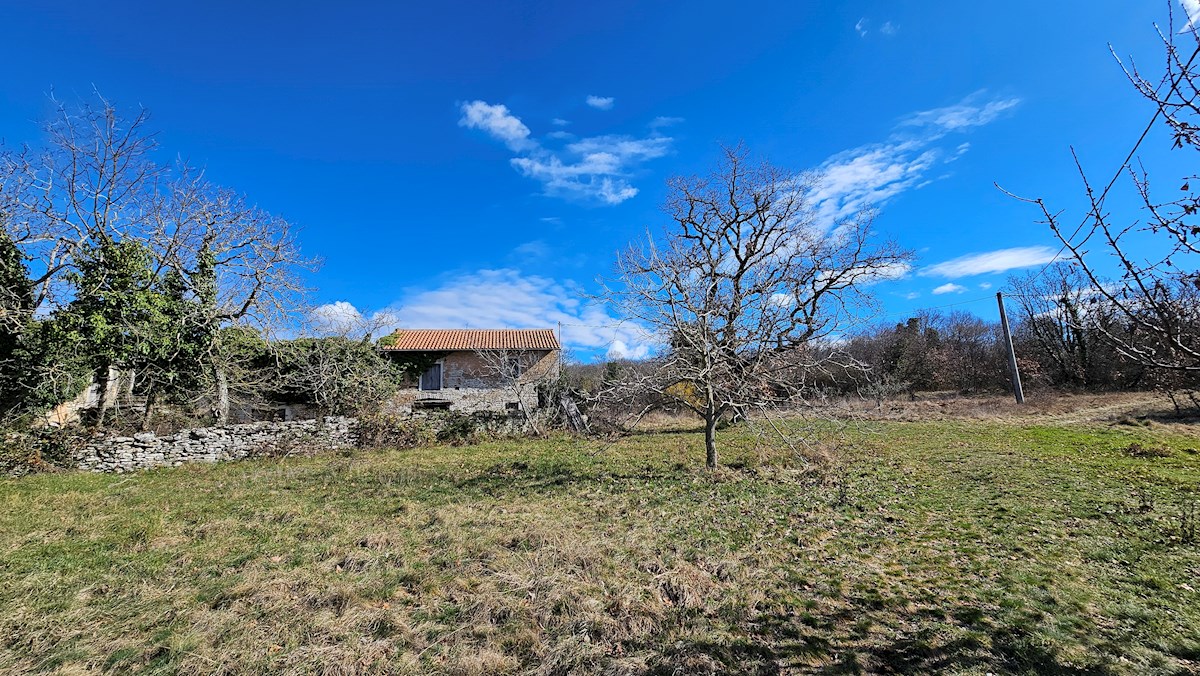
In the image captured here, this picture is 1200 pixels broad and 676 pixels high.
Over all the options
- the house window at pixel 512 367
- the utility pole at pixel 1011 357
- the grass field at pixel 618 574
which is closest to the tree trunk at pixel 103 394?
the grass field at pixel 618 574

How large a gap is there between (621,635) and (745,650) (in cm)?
96

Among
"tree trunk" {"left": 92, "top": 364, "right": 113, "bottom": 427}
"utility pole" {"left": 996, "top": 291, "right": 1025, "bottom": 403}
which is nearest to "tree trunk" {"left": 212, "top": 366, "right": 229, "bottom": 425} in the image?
"tree trunk" {"left": 92, "top": 364, "right": 113, "bottom": 427}

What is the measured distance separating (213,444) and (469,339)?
45.2ft

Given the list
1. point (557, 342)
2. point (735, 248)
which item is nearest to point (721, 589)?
point (735, 248)

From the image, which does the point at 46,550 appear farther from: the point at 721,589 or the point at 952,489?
the point at 952,489

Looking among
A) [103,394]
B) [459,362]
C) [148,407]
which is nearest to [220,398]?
[148,407]

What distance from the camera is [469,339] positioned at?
26438 mm

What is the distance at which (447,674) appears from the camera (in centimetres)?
331

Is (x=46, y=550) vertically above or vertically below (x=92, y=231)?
below

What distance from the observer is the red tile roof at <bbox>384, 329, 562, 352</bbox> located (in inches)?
985

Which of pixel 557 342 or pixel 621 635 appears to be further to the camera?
pixel 557 342

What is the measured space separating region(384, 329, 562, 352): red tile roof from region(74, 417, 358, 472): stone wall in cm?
892

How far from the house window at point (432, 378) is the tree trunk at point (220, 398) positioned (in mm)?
10080

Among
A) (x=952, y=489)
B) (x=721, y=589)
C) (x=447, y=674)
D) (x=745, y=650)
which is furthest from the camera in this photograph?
(x=952, y=489)
